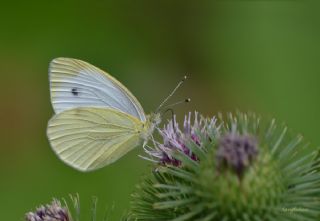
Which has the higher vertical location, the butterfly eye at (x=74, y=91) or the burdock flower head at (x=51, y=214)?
the butterfly eye at (x=74, y=91)

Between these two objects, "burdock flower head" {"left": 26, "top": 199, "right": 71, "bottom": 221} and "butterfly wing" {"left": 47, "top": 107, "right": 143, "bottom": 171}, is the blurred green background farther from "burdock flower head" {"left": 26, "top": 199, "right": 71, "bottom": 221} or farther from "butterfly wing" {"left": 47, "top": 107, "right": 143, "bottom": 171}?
"burdock flower head" {"left": 26, "top": 199, "right": 71, "bottom": 221}

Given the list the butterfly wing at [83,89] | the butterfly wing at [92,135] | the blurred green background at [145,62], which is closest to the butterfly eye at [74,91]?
the butterfly wing at [83,89]

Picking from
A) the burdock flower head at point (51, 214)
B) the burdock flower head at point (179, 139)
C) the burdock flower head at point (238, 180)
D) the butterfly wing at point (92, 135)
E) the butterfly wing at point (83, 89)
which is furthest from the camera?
the butterfly wing at point (83, 89)

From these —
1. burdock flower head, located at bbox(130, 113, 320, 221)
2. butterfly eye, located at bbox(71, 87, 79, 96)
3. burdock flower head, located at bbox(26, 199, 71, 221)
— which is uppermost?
butterfly eye, located at bbox(71, 87, 79, 96)

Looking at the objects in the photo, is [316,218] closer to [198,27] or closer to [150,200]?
[150,200]

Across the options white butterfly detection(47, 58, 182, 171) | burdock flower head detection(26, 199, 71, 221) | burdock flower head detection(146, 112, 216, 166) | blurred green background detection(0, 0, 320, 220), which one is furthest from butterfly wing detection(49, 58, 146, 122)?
blurred green background detection(0, 0, 320, 220)

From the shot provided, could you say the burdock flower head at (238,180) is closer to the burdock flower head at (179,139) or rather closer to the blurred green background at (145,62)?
the burdock flower head at (179,139)

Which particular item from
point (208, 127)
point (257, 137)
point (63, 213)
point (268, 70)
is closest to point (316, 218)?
point (257, 137)

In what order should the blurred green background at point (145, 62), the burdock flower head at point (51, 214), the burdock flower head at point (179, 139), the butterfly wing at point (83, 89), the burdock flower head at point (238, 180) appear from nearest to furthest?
the burdock flower head at point (238, 180)
the burdock flower head at point (179, 139)
the burdock flower head at point (51, 214)
the butterfly wing at point (83, 89)
the blurred green background at point (145, 62)
